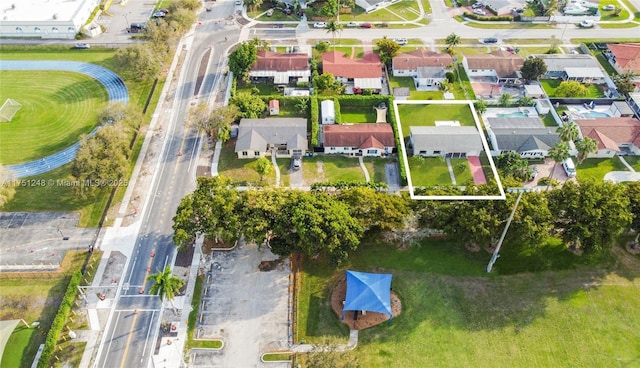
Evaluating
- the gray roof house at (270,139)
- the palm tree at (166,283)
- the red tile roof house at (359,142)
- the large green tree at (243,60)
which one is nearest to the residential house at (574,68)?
the red tile roof house at (359,142)

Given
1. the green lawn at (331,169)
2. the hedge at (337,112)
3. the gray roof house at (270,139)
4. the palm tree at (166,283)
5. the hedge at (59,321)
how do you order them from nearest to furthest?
1. the hedge at (59,321)
2. the palm tree at (166,283)
3. the green lawn at (331,169)
4. the gray roof house at (270,139)
5. the hedge at (337,112)

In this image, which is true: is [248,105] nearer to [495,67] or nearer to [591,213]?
[495,67]

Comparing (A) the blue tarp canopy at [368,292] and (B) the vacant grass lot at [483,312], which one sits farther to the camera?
(A) the blue tarp canopy at [368,292]

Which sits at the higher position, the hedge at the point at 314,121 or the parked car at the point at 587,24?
the parked car at the point at 587,24

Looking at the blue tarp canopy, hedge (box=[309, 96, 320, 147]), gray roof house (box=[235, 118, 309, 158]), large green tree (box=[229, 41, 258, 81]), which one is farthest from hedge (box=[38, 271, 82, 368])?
large green tree (box=[229, 41, 258, 81])

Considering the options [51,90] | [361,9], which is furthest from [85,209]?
[361,9]

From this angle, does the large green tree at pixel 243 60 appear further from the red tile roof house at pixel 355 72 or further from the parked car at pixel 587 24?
the parked car at pixel 587 24

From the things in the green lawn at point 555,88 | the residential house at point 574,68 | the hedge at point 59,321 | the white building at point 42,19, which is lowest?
the hedge at point 59,321
